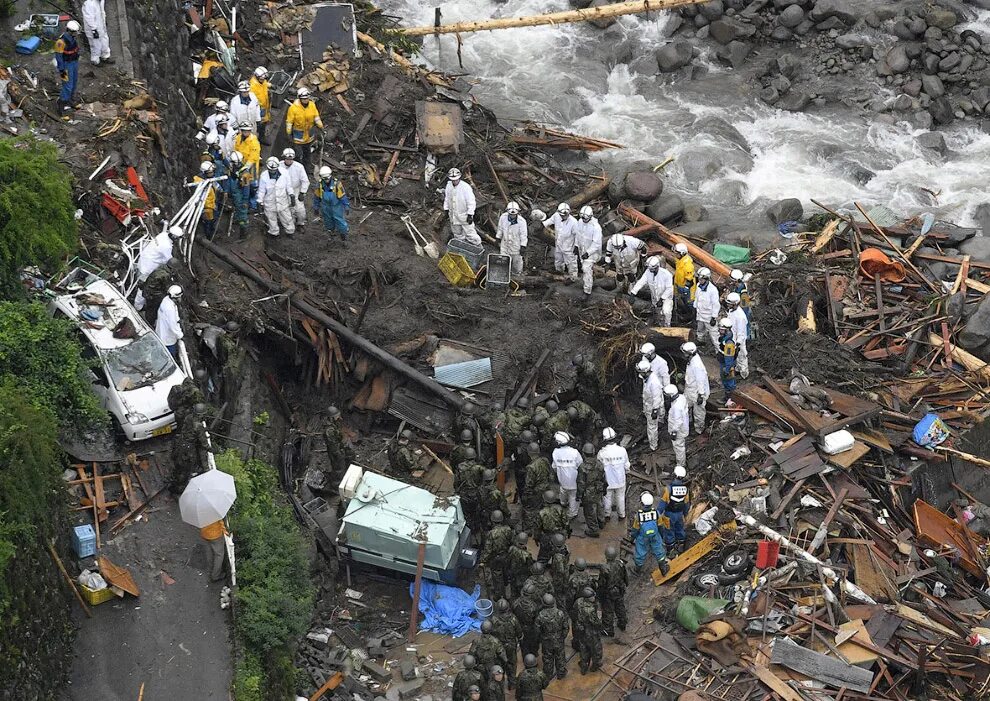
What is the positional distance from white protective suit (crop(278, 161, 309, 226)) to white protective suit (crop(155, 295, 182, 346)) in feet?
14.7

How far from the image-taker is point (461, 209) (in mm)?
26297

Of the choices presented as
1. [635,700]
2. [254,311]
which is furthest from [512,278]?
[635,700]

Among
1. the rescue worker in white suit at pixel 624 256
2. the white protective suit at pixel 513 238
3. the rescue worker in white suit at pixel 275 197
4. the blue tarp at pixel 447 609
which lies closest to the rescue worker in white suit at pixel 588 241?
the rescue worker in white suit at pixel 624 256

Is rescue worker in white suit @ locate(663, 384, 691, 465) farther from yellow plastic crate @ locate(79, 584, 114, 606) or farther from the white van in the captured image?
yellow plastic crate @ locate(79, 584, 114, 606)

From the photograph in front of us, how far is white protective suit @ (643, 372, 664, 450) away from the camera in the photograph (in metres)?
22.9

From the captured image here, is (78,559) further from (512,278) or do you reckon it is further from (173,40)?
(173,40)

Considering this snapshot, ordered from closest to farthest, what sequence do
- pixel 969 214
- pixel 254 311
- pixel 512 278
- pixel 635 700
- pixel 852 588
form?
pixel 635 700, pixel 852 588, pixel 254 311, pixel 512 278, pixel 969 214

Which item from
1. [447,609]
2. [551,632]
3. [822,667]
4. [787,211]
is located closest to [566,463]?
[447,609]

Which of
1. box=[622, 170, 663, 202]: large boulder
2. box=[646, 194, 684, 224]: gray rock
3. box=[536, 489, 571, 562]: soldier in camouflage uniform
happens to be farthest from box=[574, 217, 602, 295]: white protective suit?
box=[536, 489, 571, 562]: soldier in camouflage uniform

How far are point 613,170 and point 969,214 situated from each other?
Result: 823cm

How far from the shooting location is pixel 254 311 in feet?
78.2

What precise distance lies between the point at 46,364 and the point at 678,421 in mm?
10031

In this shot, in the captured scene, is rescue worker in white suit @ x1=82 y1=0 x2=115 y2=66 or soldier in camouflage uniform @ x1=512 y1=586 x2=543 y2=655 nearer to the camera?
soldier in camouflage uniform @ x1=512 y1=586 x2=543 y2=655

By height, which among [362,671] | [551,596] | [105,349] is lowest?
[362,671]
